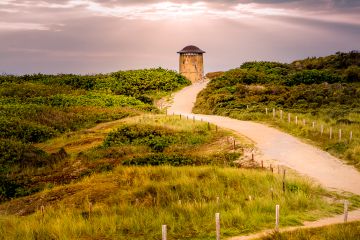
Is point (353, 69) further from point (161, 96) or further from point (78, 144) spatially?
point (78, 144)

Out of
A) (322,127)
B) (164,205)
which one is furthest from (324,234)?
(322,127)

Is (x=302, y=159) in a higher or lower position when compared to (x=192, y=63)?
lower

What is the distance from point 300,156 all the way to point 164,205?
974 cm

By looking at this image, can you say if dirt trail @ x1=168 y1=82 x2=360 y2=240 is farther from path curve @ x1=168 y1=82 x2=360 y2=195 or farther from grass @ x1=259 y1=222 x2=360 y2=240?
grass @ x1=259 y1=222 x2=360 y2=240

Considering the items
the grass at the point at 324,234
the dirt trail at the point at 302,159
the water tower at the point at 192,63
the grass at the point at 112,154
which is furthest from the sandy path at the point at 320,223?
the water tower at the point at 192,63

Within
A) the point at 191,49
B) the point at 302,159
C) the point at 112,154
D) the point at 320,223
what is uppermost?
the point at 191,49

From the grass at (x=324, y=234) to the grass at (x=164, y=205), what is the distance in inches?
43.8

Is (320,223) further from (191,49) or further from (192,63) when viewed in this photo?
(192,63)

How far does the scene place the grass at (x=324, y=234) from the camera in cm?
1159

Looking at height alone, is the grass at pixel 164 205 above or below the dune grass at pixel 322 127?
below

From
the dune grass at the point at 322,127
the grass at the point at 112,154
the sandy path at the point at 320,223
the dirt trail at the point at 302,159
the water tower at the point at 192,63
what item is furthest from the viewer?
the water tower at the point at 192,63

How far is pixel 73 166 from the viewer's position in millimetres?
23531

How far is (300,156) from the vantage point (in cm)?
2280

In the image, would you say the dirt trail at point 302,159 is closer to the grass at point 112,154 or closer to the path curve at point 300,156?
the path curve at point 300,156
